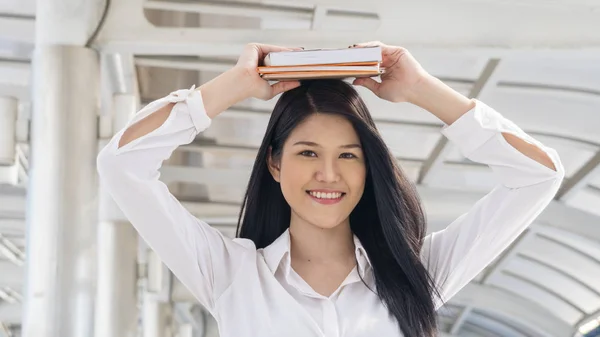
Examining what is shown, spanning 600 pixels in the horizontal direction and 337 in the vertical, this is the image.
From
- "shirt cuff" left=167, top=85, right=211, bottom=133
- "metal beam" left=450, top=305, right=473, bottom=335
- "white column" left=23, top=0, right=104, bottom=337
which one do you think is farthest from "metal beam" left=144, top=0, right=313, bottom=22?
"metal beam" left=450, top=305, right=473, bottom=335

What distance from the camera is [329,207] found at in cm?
300

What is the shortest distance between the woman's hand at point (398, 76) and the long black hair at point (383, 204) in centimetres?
9

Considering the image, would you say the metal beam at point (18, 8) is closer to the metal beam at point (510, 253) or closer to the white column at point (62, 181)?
the white column at point (62, 181)

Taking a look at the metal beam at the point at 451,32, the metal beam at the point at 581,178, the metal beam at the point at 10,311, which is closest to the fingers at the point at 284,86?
the metal beam at the point at 451,32

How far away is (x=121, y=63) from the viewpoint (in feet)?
32.2

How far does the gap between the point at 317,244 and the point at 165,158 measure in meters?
0.50

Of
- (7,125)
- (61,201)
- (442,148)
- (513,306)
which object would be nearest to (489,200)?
(61,201)

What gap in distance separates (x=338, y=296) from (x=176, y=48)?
486 cm

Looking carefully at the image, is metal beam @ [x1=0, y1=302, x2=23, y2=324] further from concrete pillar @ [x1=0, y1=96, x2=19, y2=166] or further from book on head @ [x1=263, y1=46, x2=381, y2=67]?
book on head @ [x1=263, y1=46, x2=381, y2=67]

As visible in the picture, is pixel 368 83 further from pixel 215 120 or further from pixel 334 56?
pixel 215 120

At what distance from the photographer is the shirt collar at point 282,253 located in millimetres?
3096

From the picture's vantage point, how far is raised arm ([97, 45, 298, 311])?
2.95 meters

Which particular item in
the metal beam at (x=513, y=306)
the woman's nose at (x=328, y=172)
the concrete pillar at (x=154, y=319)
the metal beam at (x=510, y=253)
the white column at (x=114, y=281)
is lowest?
the metal beam at (x=513, y=306)

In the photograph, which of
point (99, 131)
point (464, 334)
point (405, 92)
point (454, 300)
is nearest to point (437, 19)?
point (99, 131)
